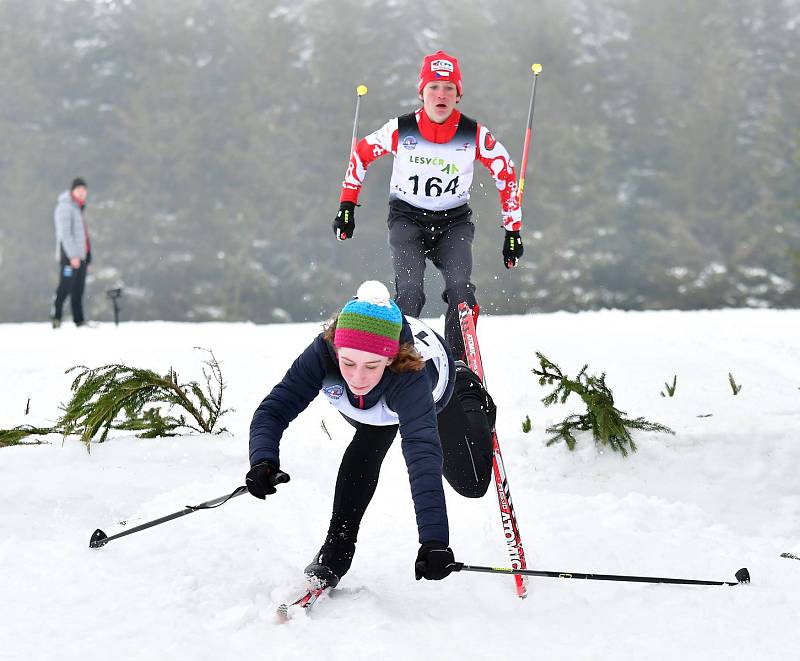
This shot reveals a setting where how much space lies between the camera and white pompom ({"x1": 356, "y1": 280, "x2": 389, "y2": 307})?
10.6 feet

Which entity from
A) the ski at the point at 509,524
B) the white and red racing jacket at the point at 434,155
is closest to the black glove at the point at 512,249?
the white and red racing jacket at the point at 434,155

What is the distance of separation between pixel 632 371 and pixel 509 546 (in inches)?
129

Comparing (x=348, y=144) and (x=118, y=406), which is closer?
(x=118, y=406)

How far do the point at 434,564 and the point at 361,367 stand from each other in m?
0.74

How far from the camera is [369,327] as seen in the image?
313 centimetres

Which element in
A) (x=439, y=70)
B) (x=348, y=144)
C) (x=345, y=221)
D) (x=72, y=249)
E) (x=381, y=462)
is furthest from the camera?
(x=348, y=144)

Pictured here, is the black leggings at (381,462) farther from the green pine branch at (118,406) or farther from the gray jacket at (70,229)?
the gray jacket at (70,229)

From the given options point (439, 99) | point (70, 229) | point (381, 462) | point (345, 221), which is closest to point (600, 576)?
point (381, 462)

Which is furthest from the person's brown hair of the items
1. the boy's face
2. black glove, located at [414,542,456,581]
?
the boy's face

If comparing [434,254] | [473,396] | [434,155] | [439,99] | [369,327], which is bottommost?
[473,396]

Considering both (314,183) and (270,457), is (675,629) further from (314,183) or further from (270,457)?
(314,183)

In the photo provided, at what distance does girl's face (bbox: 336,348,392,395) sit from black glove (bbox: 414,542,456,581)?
64 centimetres

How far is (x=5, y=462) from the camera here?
13.9ft

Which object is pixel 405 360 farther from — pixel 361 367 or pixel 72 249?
pixel 72 249
